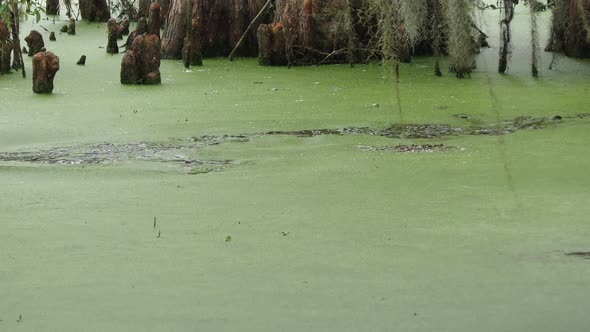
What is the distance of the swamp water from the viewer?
11.8 ft

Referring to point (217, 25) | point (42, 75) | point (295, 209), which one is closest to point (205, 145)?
point (295, 209)

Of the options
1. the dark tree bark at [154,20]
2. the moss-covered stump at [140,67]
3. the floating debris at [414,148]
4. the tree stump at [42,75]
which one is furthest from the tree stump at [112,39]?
the floating debris at [414,148]

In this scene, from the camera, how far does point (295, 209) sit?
4.96 meters

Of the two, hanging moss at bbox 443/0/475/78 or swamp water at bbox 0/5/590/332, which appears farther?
hanging moss at bbox 443/0/475/78

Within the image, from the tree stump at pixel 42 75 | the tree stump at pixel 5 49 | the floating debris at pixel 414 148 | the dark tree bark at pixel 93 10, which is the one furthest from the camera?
the dark tree bark at pixel 93 10

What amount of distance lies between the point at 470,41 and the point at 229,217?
209 inches

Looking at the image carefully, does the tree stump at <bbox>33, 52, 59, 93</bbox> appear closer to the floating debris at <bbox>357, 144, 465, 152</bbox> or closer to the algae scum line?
the algae scum line

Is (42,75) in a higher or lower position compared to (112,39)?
lower

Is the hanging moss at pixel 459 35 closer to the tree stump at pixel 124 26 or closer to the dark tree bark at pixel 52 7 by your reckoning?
the tree stump at pixel 124 26

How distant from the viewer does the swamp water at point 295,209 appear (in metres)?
3.59

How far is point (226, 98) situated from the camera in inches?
332

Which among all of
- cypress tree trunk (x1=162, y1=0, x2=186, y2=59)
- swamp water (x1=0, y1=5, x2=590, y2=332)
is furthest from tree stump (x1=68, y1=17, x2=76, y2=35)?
swamp water (x1=0, y1=5, x2=590, y2=332)

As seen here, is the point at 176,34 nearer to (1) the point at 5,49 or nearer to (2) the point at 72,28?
(1) the point at 5,49

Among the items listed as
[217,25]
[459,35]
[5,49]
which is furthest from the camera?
[217,25]
